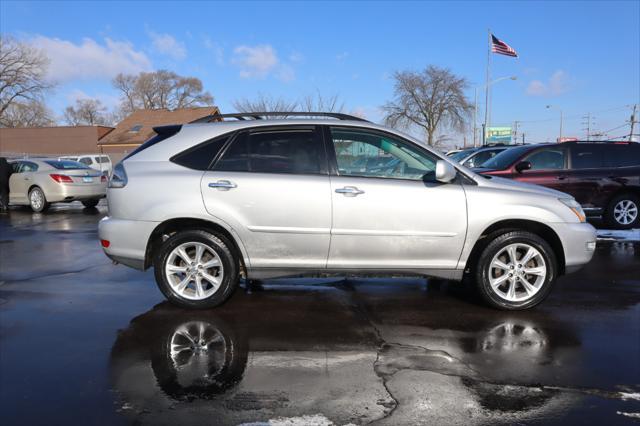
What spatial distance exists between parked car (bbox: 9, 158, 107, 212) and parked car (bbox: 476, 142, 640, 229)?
10402 mm

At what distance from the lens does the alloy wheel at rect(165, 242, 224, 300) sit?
4.46 metres

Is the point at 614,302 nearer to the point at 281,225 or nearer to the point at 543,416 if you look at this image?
the point at 543,416

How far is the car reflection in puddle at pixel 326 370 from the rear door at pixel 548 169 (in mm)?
5391

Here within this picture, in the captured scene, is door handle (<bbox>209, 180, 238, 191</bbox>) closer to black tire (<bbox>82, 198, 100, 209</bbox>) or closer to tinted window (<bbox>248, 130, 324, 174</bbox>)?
tinted window (<bbox>248, 130, 324, 174</bbox>)

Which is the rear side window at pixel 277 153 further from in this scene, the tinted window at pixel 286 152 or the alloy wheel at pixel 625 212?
the alloy wheel at pixel 625 212

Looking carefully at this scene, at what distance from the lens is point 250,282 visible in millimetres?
5480

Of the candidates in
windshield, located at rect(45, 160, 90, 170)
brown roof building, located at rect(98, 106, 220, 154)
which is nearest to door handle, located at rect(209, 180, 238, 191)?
windshield, located at rect(45, 160, 90, 170)

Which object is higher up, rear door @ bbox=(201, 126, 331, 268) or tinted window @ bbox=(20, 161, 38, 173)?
tinted window @ bbox=(20, 161, 38, 173)

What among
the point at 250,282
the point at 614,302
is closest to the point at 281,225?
the point at 250,282

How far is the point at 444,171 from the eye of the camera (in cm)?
418

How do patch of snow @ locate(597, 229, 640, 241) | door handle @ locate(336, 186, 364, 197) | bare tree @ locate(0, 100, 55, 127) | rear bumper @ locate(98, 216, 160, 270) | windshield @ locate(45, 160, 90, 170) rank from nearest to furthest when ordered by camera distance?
door handle @ locate(336, 186, 364, 197) < rear bumper @ locate(98, 216, 160, 270) < patch of snow @ locate(597, 229, 640, 241) < windshield @ locate(45, 160, 90, 170) < bare tree @ locate(0, 100, 55, 127)

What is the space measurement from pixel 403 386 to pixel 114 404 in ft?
6.12

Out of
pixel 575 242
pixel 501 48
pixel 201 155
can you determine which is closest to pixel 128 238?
pixel 201 155

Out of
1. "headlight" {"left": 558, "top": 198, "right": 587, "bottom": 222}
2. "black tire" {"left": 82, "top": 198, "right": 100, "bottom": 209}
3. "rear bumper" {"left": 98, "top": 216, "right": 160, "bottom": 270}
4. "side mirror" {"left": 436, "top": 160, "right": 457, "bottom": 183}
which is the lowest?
"rear bumper" {"left": 98, "top": 216, "right": 160, "bottom": 270}
